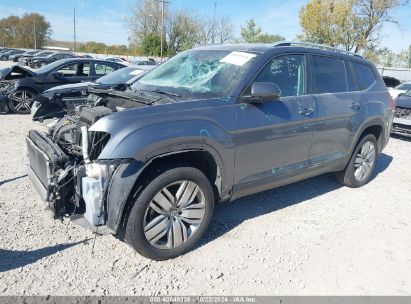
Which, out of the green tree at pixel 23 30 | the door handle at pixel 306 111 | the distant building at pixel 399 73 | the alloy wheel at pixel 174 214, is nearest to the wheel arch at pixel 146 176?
the alloy wheel at pixel 174 214

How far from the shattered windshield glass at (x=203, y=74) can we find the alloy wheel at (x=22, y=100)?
21.7ft

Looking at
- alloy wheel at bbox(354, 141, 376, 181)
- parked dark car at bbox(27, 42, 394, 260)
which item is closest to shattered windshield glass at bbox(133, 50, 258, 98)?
parked dark car at bbox(27, 42, 394, 260)

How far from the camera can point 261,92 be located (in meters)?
3.29

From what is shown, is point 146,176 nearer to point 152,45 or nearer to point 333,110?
point 333,110

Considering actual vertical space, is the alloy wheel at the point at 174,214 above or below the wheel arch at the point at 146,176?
below

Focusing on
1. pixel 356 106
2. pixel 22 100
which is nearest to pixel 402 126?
pixel 356 106

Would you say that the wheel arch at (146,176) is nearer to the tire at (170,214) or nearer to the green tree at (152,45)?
the tire at (170,214)

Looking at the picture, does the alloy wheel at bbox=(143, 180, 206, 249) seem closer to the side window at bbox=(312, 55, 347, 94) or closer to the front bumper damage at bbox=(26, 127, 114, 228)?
the front bumper damage at bbox=(26, 127, 114, 228)

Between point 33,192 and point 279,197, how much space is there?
3.18 meters

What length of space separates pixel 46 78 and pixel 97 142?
7.97m

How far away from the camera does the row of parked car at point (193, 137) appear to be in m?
2.82

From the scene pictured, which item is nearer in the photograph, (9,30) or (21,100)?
(21,100)

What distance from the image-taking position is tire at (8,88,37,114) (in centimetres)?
944

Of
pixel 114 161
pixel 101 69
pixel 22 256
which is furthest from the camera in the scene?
pixel 101 69
